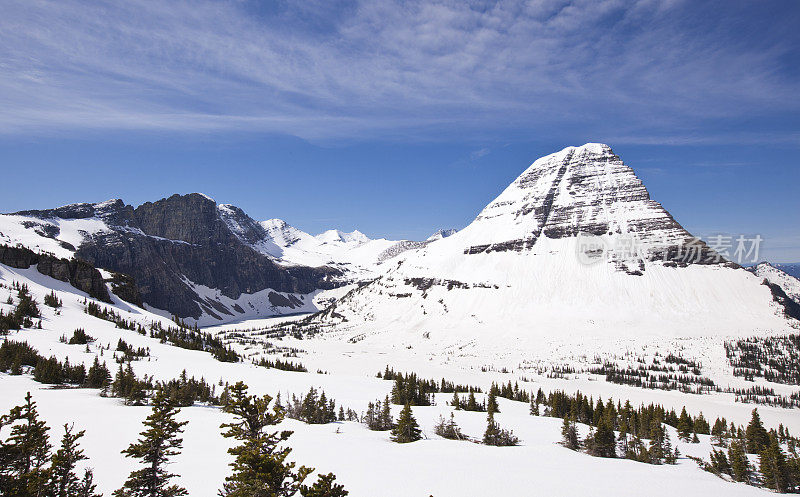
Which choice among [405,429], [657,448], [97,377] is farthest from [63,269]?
[657,448]

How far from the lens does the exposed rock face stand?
174 metres

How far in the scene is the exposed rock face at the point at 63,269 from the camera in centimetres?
17400

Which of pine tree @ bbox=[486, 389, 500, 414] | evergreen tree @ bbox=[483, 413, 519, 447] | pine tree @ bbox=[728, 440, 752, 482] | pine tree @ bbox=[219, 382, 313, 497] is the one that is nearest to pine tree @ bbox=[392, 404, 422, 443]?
evergreen tree @ bbox=[483, 413, 519, 447]

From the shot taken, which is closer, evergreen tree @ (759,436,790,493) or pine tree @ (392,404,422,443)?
evergreen tree @ (759,436,790,493)

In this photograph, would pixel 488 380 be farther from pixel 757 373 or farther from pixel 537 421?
pixel 757 373

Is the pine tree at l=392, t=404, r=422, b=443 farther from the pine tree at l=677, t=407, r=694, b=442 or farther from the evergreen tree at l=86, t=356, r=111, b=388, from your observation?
the pine tree at l=677, t=407, r=694, b=442

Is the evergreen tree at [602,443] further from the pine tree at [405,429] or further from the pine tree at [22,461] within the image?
the pine tree at [22,461]

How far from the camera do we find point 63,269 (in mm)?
182750

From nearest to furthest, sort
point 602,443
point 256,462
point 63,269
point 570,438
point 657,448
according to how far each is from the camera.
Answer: point 256,462 → point 602,443 → point 570,438 → point 657,448 → point 63,269

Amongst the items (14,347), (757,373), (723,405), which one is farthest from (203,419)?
(757,373)

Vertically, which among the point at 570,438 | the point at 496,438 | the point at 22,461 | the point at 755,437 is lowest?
the point at 755,437

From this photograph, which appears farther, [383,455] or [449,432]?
[449,432]

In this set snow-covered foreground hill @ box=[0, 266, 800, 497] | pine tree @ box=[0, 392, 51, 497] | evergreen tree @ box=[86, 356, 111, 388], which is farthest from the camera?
evergreen tree @ box=[86, 356, 111, 388]

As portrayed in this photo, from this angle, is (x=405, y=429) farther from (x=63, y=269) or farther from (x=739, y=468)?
(x=63, y=269)
